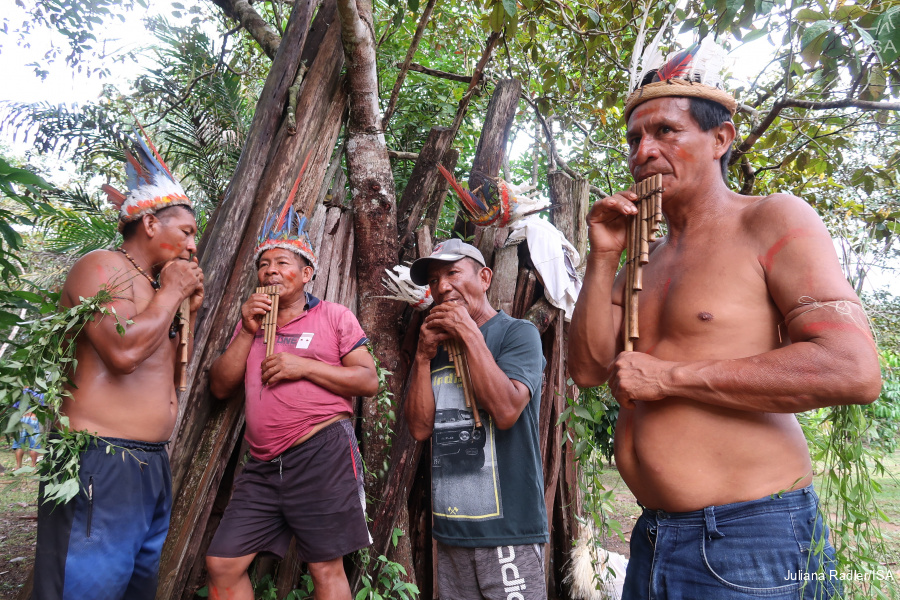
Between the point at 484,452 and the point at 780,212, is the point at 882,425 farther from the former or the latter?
the point at 484,452

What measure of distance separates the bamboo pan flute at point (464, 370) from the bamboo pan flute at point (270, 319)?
0.95 meters

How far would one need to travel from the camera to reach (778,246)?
1561mm

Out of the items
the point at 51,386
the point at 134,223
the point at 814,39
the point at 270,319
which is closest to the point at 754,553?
the point at 814,39

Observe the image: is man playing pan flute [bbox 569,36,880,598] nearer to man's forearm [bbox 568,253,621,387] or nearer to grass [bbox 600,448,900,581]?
man's forearm [bbox 568,253,621,387]

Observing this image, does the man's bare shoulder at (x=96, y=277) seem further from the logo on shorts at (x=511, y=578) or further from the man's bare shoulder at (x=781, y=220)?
the man's bare shoulder at (x=781, y=220)

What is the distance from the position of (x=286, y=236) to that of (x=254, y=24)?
3.23m

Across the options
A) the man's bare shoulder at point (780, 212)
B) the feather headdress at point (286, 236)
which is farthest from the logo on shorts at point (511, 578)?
the feather headdress at point (286, 236)

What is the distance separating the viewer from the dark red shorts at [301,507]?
2.74m

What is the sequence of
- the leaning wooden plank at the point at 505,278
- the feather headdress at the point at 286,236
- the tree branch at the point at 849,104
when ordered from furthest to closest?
the leaning wooden plank at the point at 505,278 < the feather headdress at the point at 286,236 < the tree branch at the point at 849,104

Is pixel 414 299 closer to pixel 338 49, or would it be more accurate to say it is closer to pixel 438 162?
pixel 438 162

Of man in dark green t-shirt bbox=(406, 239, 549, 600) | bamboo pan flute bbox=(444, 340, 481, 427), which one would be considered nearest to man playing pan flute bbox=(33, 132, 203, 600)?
man in dark green t-shirt bbox=(406, 239, 549, 600)

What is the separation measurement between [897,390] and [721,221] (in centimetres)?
137

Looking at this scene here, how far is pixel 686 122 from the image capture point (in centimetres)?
184

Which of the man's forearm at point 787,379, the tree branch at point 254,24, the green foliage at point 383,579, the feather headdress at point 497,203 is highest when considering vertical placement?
the tree branch at point 254,24
